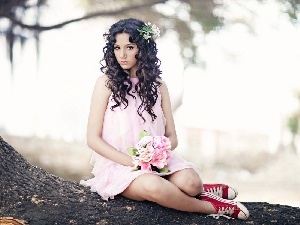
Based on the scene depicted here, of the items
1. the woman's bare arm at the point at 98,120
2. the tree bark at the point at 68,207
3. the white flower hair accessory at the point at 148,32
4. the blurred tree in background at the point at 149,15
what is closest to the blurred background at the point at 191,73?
the blurred tree in background at the point at 149,15

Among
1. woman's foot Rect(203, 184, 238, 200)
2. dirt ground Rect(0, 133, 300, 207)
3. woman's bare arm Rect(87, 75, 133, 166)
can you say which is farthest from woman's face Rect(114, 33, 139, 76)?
dirt ground Rect(0, 133, 300, 207)

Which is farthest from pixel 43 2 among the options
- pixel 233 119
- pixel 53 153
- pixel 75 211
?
pixel 75 211

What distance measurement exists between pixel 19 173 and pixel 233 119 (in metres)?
3.19

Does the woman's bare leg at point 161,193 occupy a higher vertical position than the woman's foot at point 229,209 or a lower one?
higher

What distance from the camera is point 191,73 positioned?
5.55 meters

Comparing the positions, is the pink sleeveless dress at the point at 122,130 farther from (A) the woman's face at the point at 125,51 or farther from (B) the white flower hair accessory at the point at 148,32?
(B) the white flower hair accessory at the point at 148,32

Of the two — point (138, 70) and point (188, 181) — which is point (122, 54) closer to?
point (138, 70)

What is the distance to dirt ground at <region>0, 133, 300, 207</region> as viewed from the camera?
568 centimetres

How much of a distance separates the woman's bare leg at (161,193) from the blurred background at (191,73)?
2.98m

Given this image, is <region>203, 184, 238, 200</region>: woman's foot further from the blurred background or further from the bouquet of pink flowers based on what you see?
the blurred background

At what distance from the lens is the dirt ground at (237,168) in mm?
5680

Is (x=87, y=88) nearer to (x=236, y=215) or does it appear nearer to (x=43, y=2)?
(x=43, y=2)

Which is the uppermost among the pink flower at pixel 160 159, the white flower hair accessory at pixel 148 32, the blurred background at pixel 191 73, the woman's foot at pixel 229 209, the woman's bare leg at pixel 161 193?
the blurred background at pixel 191 73

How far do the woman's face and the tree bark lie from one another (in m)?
0.59
